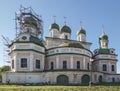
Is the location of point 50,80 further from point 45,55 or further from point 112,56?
point 112,56

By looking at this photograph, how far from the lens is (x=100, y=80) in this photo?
60906 millimetres

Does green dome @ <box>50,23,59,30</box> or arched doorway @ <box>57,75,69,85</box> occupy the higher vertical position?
green dome @ <box>50,23,59,30</box>

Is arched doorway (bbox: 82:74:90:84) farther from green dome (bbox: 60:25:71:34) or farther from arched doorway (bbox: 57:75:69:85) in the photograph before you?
green dome (bbox: 60:25:71:34)

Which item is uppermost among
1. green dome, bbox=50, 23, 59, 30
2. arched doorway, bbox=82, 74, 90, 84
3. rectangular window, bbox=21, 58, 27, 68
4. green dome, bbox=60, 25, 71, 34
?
green dome, bbox=50, 23, 59, 30

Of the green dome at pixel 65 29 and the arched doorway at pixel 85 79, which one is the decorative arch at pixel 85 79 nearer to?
the arched doorway at pixel 85 79

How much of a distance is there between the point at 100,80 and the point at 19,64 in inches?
729

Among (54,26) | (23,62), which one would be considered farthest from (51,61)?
(54,26)

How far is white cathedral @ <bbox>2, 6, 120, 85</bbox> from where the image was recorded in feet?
180

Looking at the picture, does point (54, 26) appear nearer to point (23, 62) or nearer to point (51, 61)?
point (51, 61)

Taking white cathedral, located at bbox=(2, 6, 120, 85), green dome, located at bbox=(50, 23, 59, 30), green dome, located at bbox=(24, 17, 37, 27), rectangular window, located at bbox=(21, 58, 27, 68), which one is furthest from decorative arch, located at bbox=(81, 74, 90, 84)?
green dome, located at bbox=(50, 23, 59, 30)

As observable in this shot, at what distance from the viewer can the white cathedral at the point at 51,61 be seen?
54750 millimetres

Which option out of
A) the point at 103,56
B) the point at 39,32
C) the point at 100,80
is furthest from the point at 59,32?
the point at 100,80

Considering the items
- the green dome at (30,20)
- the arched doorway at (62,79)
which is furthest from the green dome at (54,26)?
the arched doorway at (62,79)

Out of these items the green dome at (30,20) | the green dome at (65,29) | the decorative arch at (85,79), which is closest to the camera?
the decorative arch at (85,79)
